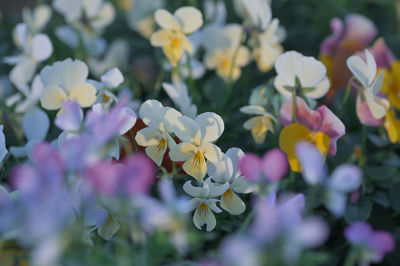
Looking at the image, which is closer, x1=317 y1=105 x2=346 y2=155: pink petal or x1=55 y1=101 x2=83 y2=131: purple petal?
x1=55 y1=101 x2=83 y2=131: purple petal

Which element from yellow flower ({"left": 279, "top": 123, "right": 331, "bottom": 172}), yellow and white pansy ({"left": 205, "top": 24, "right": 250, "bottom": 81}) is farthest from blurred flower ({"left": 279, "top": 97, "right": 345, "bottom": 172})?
yellow and white pansy ({"left": 205, "top": 24, "right": 250, "bottom": 81})

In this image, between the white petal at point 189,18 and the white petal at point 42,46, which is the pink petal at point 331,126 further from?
the white petal at point 42,46

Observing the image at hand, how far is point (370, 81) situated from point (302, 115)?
0.43ft

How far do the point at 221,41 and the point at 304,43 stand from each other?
42cm

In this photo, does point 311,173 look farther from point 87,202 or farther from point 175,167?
point 175,167

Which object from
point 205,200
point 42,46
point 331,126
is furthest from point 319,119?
point 42,46

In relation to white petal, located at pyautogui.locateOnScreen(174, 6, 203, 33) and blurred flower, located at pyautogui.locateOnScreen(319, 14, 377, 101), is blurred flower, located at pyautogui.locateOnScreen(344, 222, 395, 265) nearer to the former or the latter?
white petal, located at pyautogui.locateOnScreen(174, 6, 203, 33)

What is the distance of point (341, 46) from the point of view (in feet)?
4.20

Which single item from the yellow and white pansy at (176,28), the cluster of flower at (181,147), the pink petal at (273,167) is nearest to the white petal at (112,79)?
the cluster of flower at (181,147)

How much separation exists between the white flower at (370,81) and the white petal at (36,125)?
550 mm

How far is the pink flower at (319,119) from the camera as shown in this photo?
0.91m

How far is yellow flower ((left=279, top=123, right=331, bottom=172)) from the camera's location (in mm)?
904

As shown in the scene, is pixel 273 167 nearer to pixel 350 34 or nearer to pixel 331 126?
pixel 331 126

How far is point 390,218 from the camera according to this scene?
3.59ft
